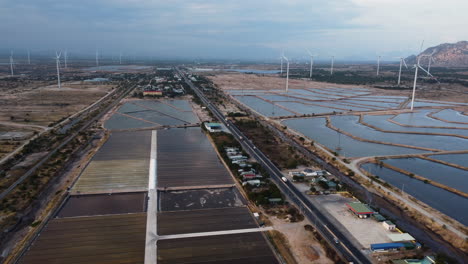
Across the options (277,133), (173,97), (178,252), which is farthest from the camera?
(173,97)

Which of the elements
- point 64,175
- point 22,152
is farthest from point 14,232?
point 22,152

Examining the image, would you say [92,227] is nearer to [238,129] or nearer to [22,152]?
[22,152]

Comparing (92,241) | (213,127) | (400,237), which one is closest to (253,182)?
(400,237)

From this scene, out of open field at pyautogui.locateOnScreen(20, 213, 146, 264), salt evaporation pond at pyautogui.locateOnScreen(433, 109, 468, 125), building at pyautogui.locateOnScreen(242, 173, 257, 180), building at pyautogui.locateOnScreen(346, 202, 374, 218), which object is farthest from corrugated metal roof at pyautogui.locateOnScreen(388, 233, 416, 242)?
salt evaporation pond at pyautogui.locateOnScreen(433, 109, 468, 125)

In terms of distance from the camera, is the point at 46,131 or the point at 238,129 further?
the point at 238,129

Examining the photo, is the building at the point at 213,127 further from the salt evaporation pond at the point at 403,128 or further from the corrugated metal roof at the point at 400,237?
the corrugated metal roof at the point at 400,237

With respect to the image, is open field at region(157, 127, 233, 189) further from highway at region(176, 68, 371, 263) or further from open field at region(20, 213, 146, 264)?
open field at region(20, 213, 146, 264)
